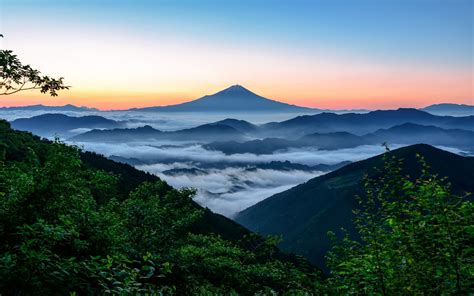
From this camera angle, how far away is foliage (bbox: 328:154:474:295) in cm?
723

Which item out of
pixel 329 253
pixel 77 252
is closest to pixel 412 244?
pixel 329 253

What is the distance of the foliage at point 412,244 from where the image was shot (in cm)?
723

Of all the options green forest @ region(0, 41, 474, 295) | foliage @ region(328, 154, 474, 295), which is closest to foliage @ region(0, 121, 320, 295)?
green forest @ region(0, 41, 474, 295)

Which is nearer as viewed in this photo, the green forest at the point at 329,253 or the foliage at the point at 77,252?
the foliage at the point at 77,252

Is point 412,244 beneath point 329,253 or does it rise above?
above

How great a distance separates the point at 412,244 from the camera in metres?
8.12

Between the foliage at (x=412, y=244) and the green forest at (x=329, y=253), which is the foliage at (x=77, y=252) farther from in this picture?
the foliage at (x=412, y=244)

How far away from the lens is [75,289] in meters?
7.48

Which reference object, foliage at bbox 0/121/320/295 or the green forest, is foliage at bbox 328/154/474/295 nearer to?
the green forest

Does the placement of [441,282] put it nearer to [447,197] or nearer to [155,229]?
[447,197]

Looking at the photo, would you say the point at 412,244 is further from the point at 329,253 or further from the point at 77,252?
the point at 77,252

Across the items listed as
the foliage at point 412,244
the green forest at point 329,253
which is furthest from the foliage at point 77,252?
the foliage at point 412,244

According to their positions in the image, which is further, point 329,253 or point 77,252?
point 329,253

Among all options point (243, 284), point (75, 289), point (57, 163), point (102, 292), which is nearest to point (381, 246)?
point (102, 292)
